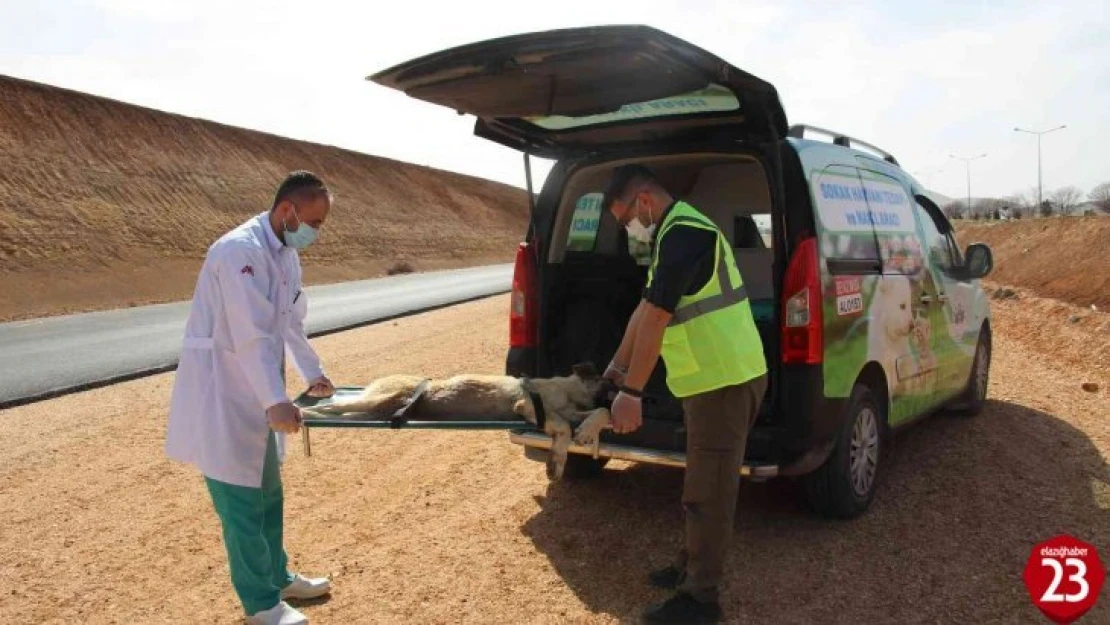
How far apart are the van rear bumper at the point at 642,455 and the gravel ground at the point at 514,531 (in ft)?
1.57

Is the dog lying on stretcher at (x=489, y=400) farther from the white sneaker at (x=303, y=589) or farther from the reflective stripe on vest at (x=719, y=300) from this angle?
the white sneaker at (x=303, y=589)

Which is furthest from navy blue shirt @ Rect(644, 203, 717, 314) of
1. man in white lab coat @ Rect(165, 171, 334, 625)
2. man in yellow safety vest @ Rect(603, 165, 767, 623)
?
man in white lab coat @ Rect(165, 171, 334, 625)

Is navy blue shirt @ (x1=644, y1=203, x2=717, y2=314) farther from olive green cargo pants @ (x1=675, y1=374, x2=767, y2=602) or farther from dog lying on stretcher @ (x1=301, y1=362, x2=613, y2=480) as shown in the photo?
dog lying on stretcher @ (x1=301, y1=362, x2=613, y2=480)

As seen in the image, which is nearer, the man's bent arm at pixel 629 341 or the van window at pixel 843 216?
the man's bent arm at pixel 629 341

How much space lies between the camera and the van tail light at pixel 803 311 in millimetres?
4191

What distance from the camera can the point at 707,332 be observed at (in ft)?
11.8

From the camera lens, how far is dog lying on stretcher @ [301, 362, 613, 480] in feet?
13.1

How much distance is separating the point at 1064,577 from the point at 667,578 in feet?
5.73

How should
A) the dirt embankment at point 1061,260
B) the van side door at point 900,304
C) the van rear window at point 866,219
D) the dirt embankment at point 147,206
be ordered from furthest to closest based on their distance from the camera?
1. the dirt embankment at point 147,206
2. the dirt embankment at point 1061,260
3. the van side door at point 900,304
4. the van rear window at point 866,219

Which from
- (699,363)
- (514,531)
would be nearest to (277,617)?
(514,531)

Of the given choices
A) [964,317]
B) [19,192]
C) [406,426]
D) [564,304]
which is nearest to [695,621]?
[406,426]

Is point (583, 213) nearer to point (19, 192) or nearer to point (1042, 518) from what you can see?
point (1042, 518)

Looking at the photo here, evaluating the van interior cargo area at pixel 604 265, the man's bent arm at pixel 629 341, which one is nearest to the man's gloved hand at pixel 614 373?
the man's bent arm at pixel 629 341

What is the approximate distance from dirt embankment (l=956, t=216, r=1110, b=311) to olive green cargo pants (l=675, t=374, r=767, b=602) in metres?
14.4
